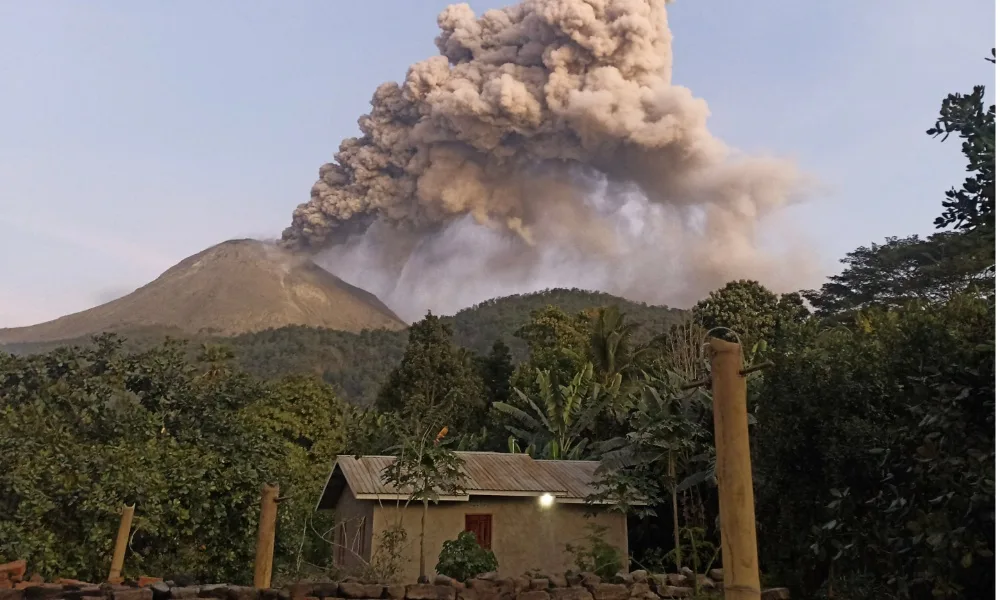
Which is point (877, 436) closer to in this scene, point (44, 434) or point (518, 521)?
point (518, 521)

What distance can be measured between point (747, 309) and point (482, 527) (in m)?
19.2

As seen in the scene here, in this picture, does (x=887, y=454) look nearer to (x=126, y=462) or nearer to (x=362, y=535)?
(x=126, y=462)

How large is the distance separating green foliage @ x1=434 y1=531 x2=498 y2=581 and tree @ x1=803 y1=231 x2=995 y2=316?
20.7 meters

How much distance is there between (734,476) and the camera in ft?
13.7

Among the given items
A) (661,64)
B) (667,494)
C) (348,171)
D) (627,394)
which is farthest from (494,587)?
(348,171)

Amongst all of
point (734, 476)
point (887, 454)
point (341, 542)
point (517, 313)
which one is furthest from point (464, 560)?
point (517, 313)

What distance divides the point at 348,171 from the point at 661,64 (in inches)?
767

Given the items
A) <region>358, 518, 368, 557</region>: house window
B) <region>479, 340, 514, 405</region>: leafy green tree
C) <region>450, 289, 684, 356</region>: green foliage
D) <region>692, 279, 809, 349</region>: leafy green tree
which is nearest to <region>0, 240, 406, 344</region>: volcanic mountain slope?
<region>450, 289, 684, 356</region>: green foliage

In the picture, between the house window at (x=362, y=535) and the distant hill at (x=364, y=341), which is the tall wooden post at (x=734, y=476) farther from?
the distant hill at (x=364, y=341)

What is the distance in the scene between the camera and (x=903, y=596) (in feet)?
19.4

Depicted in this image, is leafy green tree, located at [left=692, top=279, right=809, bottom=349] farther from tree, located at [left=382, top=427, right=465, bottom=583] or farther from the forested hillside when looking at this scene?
tree, located at [left=382, top=427, right=465, bottom=583]

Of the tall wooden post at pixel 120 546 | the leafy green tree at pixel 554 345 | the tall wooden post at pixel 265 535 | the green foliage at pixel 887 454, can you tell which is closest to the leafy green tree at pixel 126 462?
the tall wooden post at pixel 120 546

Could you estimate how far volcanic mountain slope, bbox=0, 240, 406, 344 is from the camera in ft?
253

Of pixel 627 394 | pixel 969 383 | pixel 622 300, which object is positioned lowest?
pixel 969 383
